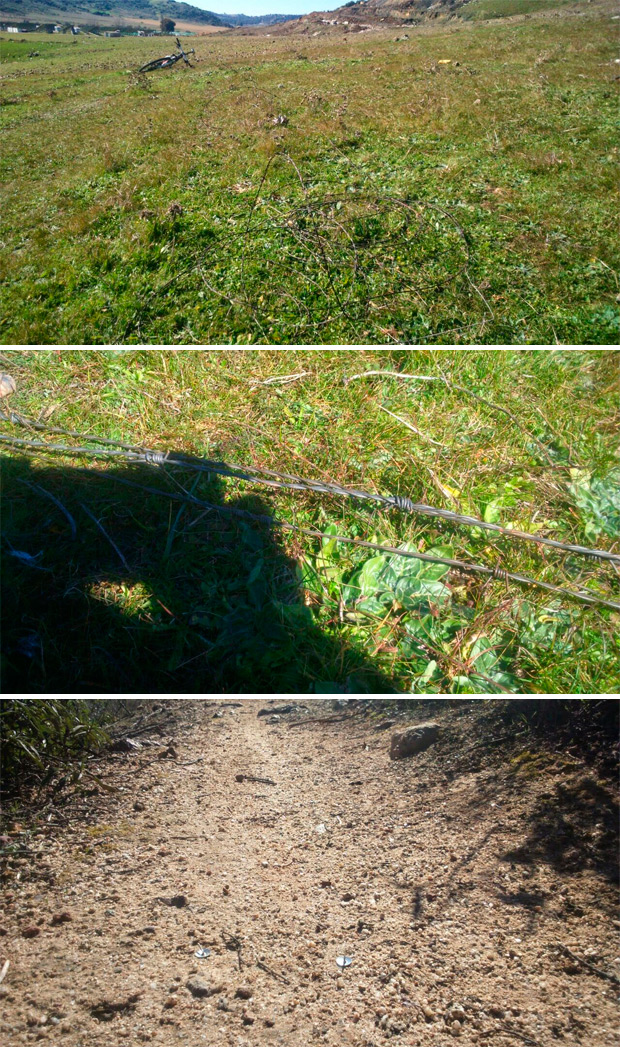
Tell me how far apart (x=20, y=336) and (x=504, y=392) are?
2.36 meters

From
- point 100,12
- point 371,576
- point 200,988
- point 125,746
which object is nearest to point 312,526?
point 371,576

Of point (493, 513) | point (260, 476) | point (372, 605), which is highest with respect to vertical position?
point (260, 476)

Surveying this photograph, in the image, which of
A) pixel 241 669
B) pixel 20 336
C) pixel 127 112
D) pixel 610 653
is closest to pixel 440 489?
pixel 610 653

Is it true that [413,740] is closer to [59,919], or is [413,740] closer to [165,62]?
[59,919]

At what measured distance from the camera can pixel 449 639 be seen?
138 centimetres

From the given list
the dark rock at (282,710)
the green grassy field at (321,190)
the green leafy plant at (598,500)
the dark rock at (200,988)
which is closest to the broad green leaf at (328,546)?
the dark rock at (282,710)

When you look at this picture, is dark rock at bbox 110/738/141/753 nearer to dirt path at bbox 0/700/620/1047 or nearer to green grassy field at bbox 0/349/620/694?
dirt path at bbox 0/700/620/1047

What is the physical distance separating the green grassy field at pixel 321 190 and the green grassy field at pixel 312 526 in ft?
2.04

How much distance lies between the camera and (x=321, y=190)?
3.56 meters

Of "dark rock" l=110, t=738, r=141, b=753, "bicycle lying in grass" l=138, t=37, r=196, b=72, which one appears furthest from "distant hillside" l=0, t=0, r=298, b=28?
"dark rock" l=110, t=738, r=141, b=753

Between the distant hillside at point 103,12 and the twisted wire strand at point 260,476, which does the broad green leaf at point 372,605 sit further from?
the distant hillside at point 103,12

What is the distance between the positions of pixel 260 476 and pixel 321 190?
268cm

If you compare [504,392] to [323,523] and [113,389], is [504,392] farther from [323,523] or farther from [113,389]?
[113,389]

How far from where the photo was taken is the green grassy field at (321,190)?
8.52ft
